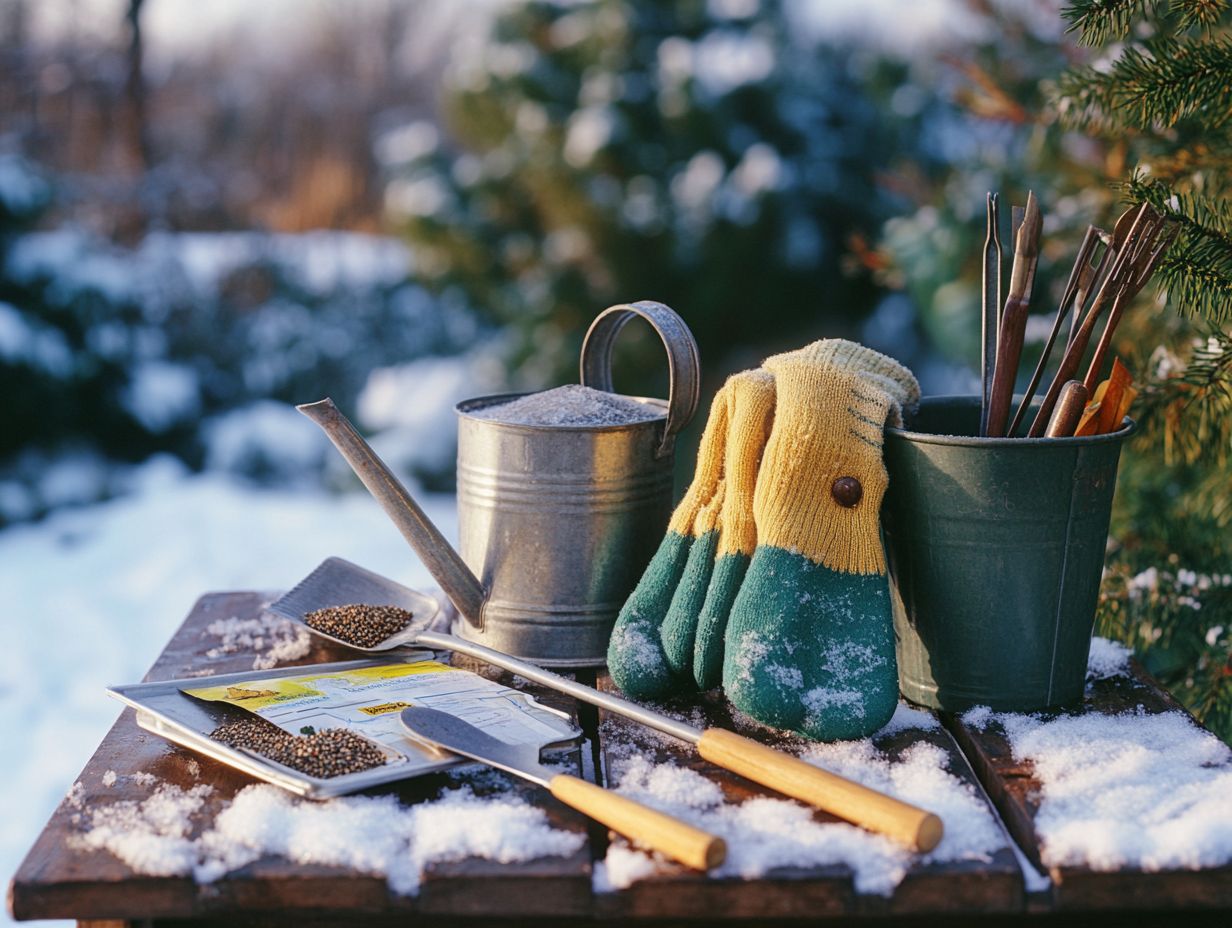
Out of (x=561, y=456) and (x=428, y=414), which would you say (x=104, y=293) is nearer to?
(x=428, y=414)

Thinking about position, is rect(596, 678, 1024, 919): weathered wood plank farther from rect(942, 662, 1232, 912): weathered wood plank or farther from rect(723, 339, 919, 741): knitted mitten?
rect(723, 339, 919, 741): knitted mitten

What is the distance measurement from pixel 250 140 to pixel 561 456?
779 centimetres

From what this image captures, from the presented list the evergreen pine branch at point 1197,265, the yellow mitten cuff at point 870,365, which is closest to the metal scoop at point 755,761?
the yellow mitten cuff at point 870,365

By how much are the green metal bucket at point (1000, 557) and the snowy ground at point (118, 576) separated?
6.09 ft

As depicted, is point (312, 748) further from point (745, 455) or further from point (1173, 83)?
point (1173, 83)

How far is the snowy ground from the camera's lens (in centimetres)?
276

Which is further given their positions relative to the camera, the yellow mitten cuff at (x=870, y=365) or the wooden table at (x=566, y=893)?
the yellow mitten cuff at (x=870, y=365)

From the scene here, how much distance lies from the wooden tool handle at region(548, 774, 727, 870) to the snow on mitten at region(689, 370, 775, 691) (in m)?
0.21

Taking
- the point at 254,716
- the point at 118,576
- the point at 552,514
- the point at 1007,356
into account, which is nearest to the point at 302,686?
the point at 254,716

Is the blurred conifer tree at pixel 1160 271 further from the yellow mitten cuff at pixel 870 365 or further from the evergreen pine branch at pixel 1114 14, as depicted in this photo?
the yellow mitten cuff at pixel 870 365

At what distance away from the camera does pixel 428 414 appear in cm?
487

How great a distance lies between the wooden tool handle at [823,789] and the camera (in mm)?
892

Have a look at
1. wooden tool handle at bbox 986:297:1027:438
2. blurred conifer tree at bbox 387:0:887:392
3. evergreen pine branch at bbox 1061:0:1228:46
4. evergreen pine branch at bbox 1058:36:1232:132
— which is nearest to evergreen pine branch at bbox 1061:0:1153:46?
evergreen pine branch at bbox 1061:0:1228:46

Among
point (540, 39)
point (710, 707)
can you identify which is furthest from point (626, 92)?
point (710, 707)
